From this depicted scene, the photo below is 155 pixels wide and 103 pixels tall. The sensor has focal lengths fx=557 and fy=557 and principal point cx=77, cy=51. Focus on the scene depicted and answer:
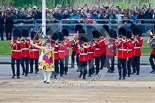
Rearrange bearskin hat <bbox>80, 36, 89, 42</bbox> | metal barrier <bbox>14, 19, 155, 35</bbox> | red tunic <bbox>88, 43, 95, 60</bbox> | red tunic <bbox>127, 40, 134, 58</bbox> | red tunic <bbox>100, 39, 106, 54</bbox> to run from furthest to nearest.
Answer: metal barrier <bbox>14, 19, 155, 35</bbox>, red tunic <bbox>100, 39, 106, 54</bbox>, bearskin hat <bbox>80, 36, 89, 42</bbox>, red tunic <bbox>88, 43, 95, 60</bbox>, red tunic <bbox>127, 40, 134, 58</bbox>

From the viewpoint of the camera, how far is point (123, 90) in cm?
1593

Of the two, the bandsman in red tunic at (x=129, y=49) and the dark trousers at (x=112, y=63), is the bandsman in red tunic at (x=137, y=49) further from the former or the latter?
the dark trousers at (x=112, y=63)

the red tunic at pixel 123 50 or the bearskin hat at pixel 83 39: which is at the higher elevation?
the bearskin hat at pixel 83 39

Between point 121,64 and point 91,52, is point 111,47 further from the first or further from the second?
point 121,64

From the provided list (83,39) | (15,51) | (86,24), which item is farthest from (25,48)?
(86,24)

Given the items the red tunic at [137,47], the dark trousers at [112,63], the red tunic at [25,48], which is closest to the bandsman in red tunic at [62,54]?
the red tunic at [25,48]

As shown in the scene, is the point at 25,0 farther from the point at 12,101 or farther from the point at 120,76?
the point at 12,101

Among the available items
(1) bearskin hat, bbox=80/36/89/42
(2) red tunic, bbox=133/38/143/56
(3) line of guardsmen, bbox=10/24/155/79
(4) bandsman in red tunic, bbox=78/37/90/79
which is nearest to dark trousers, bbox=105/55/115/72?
(3) line of guardsmen, bbox=10/24/155/79

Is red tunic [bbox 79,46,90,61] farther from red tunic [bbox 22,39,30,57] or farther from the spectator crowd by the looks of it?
the spectator crowd

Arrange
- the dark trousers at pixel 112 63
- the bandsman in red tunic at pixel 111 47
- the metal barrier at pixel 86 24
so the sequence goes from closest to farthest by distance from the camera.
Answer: the bandsman in red tunic at pixel 111 47
the dark trousers at pixel 112 63
the metal barrier at pixel 86 24

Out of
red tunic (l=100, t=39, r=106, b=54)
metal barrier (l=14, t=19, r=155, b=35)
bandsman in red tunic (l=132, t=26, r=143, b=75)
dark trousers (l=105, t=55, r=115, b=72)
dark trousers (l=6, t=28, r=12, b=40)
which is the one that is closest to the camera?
bandsman in red tunic (l=132, t=26, r=143, b=75)

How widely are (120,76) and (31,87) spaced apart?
3.59m

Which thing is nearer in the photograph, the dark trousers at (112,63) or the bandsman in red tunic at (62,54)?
the bandsman in red tunic at (62,54)

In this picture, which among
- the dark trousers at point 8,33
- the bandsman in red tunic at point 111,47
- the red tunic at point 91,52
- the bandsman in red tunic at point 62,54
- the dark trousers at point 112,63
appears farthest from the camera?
the dark trousers at point 8,33
